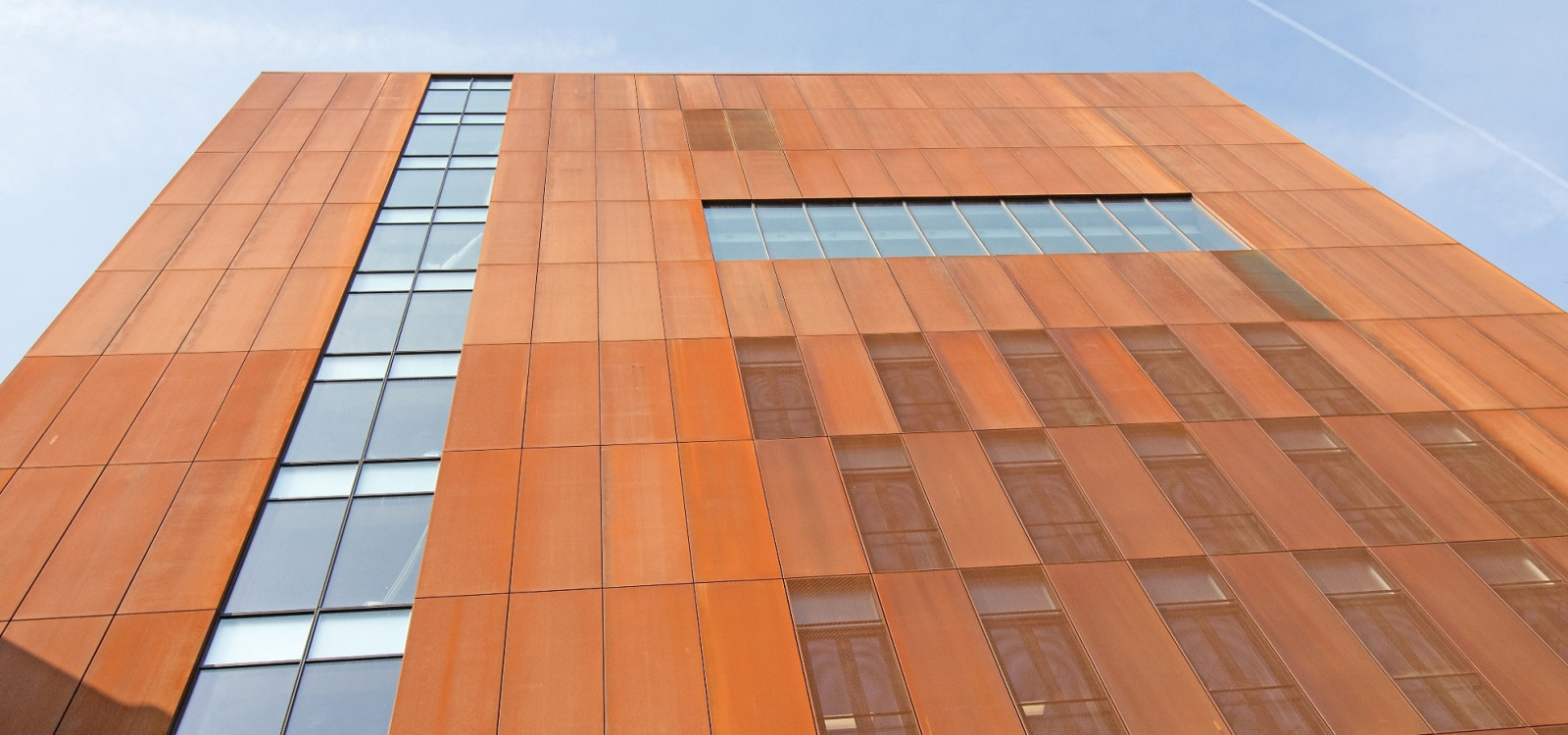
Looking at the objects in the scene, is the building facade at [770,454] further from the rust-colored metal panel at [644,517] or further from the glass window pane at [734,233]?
the glass window pane at [734,233]

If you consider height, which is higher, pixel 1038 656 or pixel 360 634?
pixel 360 634

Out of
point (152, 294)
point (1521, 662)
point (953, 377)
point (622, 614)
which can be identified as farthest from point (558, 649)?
point (1521, 662)

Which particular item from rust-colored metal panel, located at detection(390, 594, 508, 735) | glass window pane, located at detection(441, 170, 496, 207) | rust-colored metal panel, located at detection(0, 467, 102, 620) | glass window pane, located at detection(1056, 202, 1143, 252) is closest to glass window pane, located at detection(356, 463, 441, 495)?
rust-colored metal panel, located at detection(390, 594, 508, 735)

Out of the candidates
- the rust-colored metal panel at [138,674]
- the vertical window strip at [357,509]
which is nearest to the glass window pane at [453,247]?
the vertical window strip at [357,509]

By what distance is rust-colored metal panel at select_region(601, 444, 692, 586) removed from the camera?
485 inches

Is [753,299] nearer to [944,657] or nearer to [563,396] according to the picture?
[563,396]

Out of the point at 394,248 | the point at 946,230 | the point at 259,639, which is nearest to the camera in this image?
the point at 259,639

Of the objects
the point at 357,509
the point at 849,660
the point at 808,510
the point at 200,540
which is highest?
the point at 357,509

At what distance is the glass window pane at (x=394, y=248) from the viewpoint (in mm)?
18312

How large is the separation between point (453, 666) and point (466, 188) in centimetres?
1348

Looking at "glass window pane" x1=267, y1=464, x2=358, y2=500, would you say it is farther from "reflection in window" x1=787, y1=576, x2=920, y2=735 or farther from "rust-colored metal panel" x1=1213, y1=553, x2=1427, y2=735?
"rust-colored metal panel" x1=1213, y1=553, x2=1427, y2=735

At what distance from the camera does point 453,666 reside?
433 inches

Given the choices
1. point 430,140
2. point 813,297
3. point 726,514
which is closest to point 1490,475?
point 813,297

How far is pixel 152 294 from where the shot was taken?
1666cm
